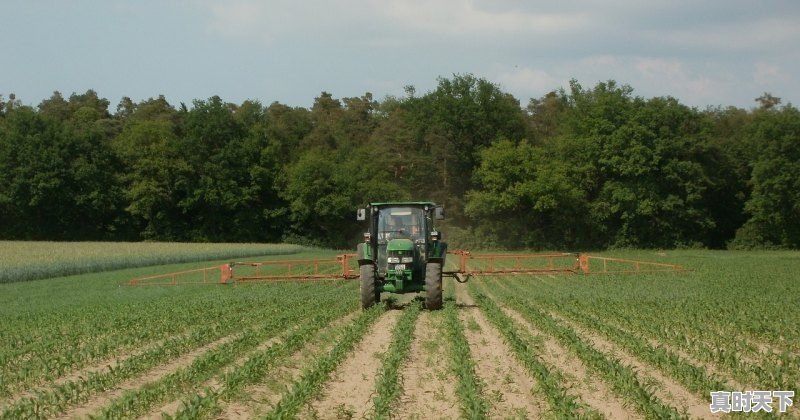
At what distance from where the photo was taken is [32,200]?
6156 centimetres

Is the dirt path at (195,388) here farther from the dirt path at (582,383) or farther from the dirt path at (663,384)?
the dirt path at (663,384)

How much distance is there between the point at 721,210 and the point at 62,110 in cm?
6554

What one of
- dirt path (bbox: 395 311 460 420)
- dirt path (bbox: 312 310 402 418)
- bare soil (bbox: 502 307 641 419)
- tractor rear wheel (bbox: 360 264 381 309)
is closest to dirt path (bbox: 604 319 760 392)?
bare soil (bbox: 502 307 641 419)

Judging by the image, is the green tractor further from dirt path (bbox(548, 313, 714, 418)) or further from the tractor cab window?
dirt path (bbox(548, 313, 714, 418))

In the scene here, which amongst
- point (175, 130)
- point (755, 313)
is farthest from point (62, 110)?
point (755, 313)

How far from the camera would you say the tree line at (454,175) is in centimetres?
5841

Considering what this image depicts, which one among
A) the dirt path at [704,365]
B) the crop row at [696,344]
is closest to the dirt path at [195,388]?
the crop row at [696,344]

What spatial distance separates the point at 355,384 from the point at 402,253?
7.84m

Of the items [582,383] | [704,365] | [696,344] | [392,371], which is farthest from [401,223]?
[582,383]

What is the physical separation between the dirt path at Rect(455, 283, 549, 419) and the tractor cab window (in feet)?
11.3

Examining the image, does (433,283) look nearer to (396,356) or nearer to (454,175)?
(396,356)

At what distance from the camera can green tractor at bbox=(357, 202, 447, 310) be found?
1761cm

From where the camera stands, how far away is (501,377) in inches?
403

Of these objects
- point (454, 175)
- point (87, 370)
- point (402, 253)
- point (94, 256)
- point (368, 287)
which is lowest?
Answer: point (87, 370)
